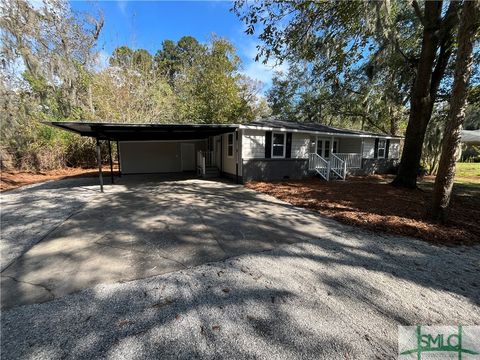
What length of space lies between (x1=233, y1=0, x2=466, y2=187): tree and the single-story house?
3256 mm

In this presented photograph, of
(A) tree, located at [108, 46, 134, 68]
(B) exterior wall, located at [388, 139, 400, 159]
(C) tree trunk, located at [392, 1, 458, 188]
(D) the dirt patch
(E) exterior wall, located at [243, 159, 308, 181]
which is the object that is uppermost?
(A) tree, located at [108, 46, 134, 68]

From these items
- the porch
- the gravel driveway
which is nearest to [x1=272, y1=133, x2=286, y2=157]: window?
the porch

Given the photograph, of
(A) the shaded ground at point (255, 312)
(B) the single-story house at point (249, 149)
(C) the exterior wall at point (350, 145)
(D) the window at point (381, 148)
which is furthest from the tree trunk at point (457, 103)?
(D) the window at point (381, 148)

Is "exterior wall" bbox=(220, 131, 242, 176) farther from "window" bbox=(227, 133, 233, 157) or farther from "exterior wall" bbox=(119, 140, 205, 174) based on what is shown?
"exterior wall" bbox=(119, 140, 205, 174)

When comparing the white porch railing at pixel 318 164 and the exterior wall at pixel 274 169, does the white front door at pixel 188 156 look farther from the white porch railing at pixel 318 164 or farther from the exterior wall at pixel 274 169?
the white porch railing at pixel 318 164

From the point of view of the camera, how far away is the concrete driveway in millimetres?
2928

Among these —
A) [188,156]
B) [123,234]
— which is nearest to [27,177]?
[188,156]

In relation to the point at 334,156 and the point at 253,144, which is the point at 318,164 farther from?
the point at 253,144

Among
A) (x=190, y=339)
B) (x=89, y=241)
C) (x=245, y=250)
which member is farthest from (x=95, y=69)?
(x=190, y=339)

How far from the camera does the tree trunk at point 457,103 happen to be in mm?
4191

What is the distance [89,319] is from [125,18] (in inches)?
840

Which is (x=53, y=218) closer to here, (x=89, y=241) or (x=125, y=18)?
(x=89, y=241)

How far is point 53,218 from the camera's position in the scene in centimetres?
534

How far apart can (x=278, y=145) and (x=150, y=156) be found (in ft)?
28.0
